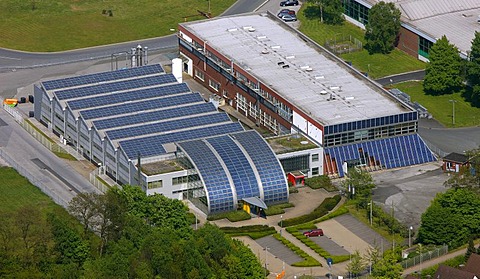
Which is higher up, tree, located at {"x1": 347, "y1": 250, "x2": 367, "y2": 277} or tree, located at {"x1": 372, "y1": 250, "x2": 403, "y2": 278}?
tree, located at {"x1": 372, "y1": 250, "x2": 403, "y2": 278}

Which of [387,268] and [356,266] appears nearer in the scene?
[387,268]

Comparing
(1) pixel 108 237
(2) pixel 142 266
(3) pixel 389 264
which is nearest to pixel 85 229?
(1) pixel 108 237

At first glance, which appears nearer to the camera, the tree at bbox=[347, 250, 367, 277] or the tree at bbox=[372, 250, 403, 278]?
the tree at bbox=[372, 250, 403, 278]

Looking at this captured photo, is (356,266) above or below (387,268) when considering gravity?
below

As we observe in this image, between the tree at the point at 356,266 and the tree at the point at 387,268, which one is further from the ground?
the tree at the point at 387,268

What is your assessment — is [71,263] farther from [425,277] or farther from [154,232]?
[425,277]

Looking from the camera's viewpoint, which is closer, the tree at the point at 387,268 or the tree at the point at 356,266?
the tree at the point at 387,268

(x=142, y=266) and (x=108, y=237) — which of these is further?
(x=108, y=237)
